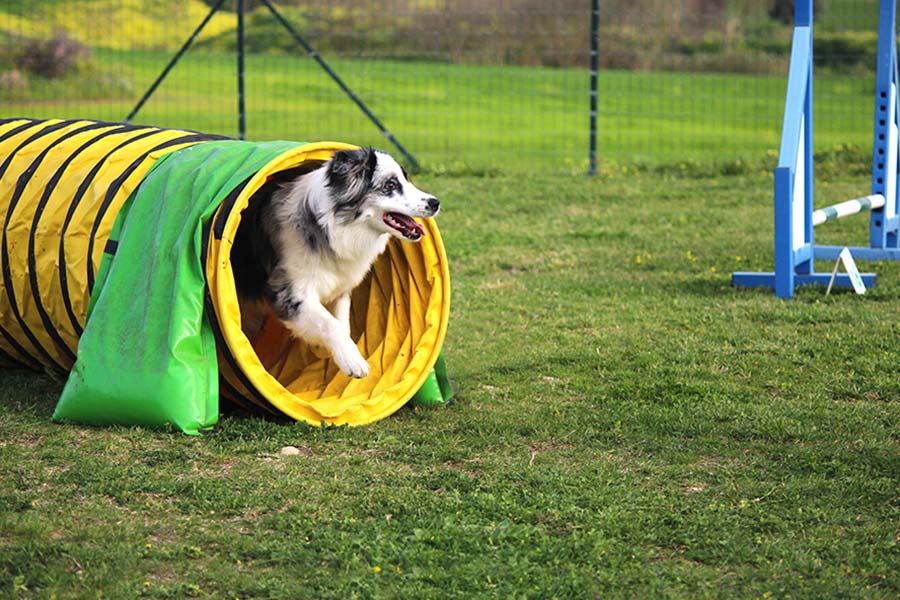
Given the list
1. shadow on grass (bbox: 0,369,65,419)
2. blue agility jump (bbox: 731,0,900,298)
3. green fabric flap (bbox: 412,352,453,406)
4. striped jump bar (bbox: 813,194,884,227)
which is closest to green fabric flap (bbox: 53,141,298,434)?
shadow on grass (bbox: 0,369,65,419)

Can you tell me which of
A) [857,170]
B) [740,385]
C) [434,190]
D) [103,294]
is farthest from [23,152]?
[857,170]

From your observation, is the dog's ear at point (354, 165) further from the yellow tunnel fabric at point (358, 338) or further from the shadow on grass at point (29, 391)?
the shadow on grass at point (29, 391)

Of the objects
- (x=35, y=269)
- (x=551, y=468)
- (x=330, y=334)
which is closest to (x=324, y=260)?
(x=330, y=334)

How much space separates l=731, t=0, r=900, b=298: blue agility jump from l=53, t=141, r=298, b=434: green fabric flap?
3263 millimetres

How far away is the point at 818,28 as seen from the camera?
20344 mm

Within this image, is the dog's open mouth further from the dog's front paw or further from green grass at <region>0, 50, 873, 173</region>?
green grass at <region>0, 50, 873, 173</region>

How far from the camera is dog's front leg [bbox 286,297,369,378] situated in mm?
5090

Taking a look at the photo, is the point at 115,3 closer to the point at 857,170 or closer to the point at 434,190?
the point at 434,190

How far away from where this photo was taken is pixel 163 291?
4.79 meters

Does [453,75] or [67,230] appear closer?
[67,230]

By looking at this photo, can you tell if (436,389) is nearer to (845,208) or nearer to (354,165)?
(354,165)

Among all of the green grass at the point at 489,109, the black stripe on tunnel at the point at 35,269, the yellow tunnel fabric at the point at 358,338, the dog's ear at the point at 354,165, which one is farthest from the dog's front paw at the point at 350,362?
the green grass at the point at 489,109

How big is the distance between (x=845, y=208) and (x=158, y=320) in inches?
189

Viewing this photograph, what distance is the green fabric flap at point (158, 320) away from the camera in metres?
4.70
